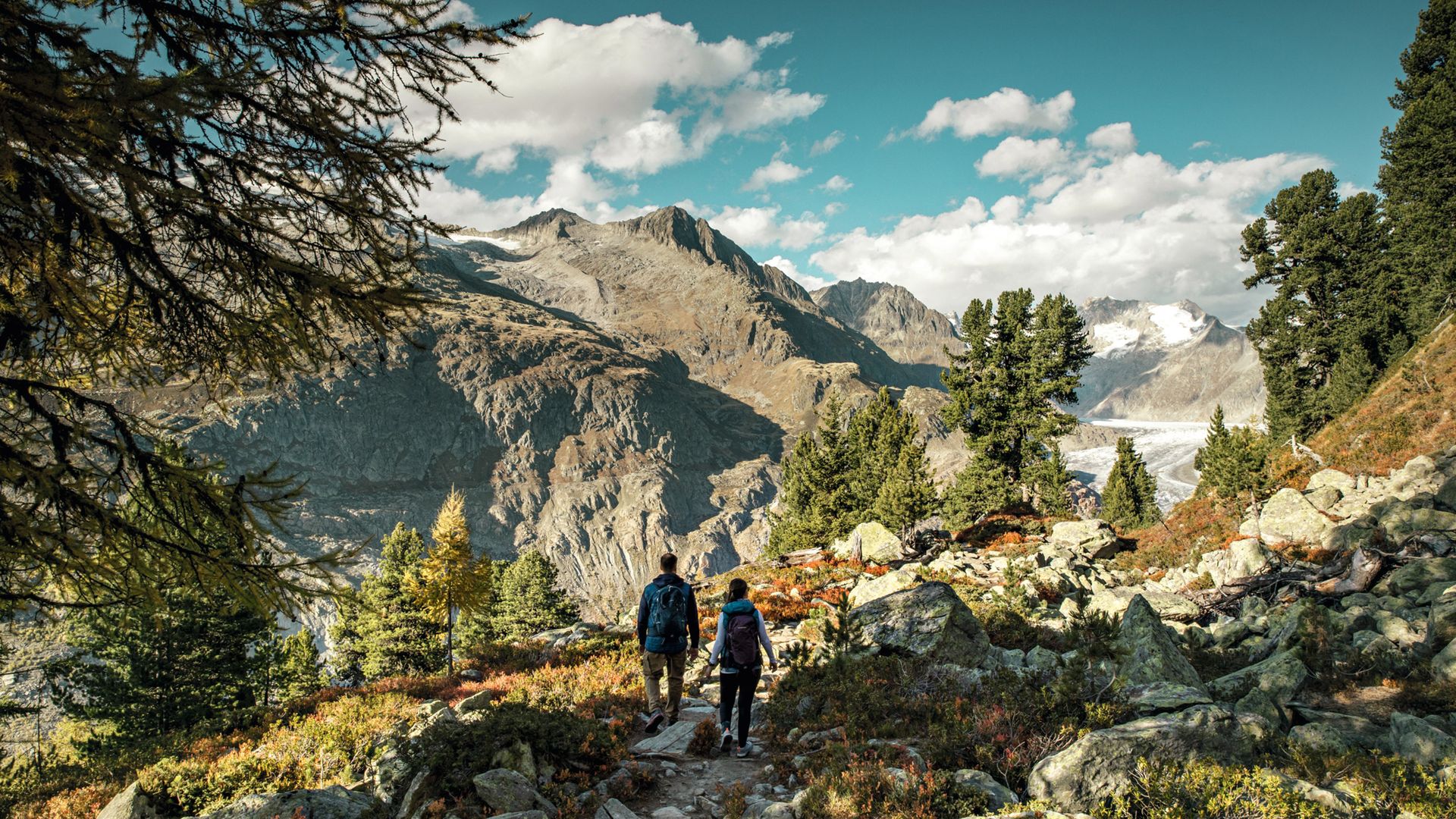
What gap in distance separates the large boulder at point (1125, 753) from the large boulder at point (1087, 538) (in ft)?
59.6

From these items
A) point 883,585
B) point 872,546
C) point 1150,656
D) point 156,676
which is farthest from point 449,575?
point 1150,656

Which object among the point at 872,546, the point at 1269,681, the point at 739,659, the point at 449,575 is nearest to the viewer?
the point at 1269,681

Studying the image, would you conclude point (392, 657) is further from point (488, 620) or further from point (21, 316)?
point (21, 316)

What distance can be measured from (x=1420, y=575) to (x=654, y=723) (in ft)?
45.2

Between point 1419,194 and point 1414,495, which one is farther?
point 1419,194

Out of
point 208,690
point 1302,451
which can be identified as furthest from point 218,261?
Result: point 1302,451

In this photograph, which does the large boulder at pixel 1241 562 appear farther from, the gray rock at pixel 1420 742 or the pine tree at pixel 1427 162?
the pine tree at pixel 1427 162

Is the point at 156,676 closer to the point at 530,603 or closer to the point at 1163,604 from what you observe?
→ the point at 530,603

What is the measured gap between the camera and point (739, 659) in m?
8.09

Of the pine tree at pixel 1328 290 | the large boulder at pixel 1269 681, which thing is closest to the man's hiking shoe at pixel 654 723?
the large boulder at pixel 1269 681

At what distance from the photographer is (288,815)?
240 inches

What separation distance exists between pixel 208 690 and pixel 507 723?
24.9m

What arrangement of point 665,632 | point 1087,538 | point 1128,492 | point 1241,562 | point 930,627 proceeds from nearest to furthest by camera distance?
point 665,632
point 930,627
point 1241,562
point 1087,538
point 1128,492

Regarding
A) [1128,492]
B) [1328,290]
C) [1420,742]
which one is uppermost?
[1328,290]
